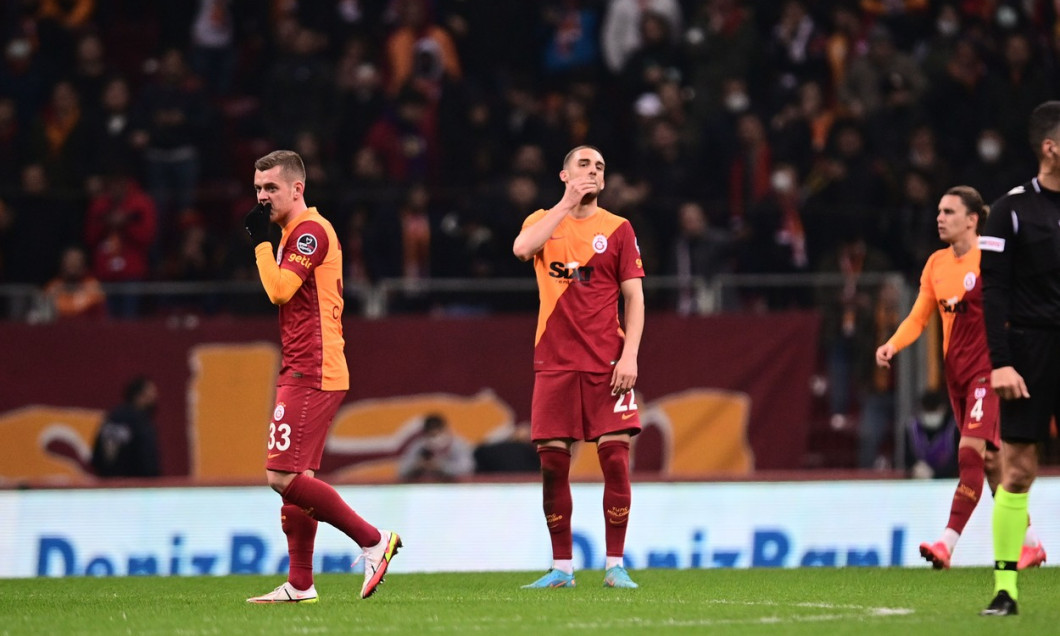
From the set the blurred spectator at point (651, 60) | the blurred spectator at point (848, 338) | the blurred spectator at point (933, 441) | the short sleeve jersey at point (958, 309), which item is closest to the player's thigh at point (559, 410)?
the short sleeve jersey at point (958, 309)

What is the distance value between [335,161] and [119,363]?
3.51 meters

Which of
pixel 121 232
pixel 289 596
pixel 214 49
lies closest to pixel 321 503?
pixel 289 596

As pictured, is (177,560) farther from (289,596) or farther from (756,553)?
(289,596)

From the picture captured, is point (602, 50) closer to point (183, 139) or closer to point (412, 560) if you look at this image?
point (183, 139)

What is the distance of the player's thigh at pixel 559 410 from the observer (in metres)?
8.95

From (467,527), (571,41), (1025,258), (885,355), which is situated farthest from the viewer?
(571,41)

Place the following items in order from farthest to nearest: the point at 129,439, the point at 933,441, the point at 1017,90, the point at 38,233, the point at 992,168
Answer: the point at 1017,90 → the point at 38,233 → the point at 992,168 → the point at 129,439 → the point at 933,441

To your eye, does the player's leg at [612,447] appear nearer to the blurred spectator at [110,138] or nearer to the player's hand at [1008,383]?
the player's hand at [1008,383]

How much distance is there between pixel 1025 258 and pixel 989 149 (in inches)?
362

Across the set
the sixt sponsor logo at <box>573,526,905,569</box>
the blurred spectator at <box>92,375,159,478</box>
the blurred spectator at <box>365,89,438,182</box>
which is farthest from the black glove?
the blurred spectator at <box>365,89,438,182</box>

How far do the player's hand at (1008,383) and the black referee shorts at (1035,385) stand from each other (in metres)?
0.17

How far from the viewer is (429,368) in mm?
14883

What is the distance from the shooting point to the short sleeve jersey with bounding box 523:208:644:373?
9000mm

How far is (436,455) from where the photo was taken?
1451 cm
